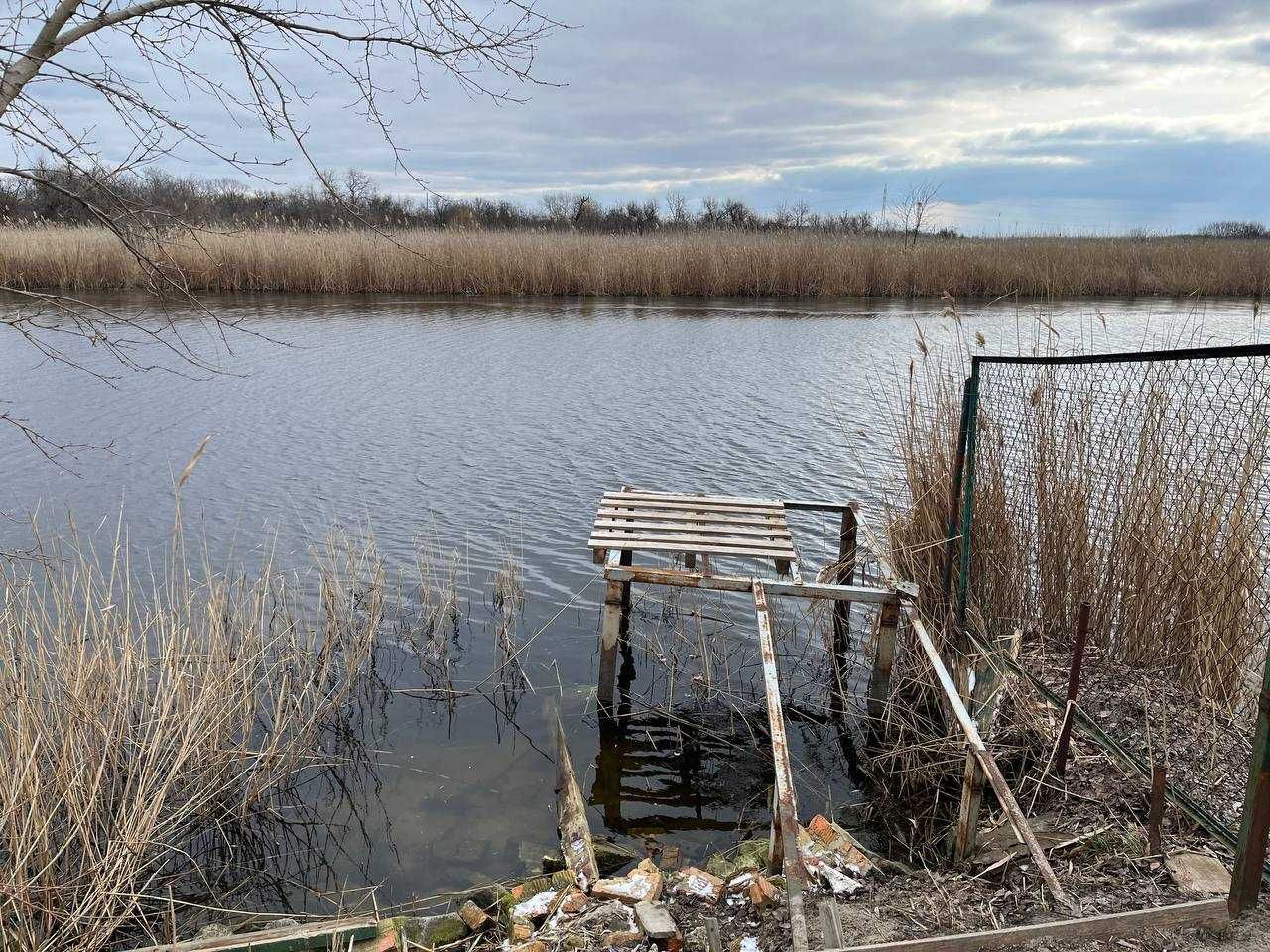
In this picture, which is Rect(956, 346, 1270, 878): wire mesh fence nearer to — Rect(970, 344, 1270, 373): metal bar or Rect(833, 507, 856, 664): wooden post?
Rect(970, 344, 1270, 373): metal bar

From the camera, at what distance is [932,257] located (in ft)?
74.0

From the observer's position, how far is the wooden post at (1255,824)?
2266 mm

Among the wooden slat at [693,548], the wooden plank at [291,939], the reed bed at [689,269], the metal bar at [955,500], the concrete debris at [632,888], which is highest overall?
the reed bed at [689,269]

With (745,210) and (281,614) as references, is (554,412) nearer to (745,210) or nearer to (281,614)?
(281,614)

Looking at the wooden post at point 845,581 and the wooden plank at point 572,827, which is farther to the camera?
the wooden post at point 845,581

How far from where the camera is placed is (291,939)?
9.30 ft

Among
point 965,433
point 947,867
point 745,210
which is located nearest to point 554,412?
point 965,433

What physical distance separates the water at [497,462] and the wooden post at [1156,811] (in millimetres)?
1614

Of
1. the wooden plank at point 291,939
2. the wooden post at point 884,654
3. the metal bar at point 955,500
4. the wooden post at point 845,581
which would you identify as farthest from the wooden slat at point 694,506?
the wooden plank at point 291,939

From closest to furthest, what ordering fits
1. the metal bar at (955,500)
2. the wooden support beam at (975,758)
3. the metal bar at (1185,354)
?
1. the metal bar at (1185,354)
2. the wooden support beam at (975,758)
3. the metal bar at (955,500)

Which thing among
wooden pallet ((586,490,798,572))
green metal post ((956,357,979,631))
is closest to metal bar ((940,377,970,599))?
green metal post ((956,357,979,631))

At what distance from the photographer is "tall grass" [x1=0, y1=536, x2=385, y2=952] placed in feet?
9.57

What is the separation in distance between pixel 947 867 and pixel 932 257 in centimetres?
2125

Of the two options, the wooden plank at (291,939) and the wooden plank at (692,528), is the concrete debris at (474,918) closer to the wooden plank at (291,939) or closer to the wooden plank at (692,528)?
the wooden plank at (291,939)
